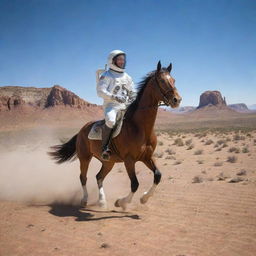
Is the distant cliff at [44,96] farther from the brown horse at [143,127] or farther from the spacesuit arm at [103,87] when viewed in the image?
the brown horse at [143,127]

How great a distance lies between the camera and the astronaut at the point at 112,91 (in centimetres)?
598

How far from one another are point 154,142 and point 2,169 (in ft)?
28.5

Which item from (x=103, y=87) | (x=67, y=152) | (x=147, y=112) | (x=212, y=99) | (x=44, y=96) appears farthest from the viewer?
(x=212, y=99)

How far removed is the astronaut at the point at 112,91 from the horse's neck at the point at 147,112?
0.52 meters

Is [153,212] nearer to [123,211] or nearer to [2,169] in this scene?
[123,211]

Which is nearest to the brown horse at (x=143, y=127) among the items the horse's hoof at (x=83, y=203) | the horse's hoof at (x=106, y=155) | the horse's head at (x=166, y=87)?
the horse's head at (x=166, y=87)

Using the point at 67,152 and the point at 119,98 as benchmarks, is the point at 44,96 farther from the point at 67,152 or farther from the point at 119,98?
the point at 119,98

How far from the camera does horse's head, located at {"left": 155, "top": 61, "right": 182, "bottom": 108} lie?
509 centimetres

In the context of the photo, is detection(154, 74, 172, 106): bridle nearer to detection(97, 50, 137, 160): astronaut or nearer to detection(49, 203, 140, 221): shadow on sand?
detection(97, 50, 137, 160): astronaut

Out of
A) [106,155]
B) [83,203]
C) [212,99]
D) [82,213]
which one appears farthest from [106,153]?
[212,99]

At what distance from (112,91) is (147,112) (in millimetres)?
1055

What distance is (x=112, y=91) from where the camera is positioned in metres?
6.11

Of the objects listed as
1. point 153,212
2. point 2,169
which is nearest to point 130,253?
point 153,212

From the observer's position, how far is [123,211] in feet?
20.5
